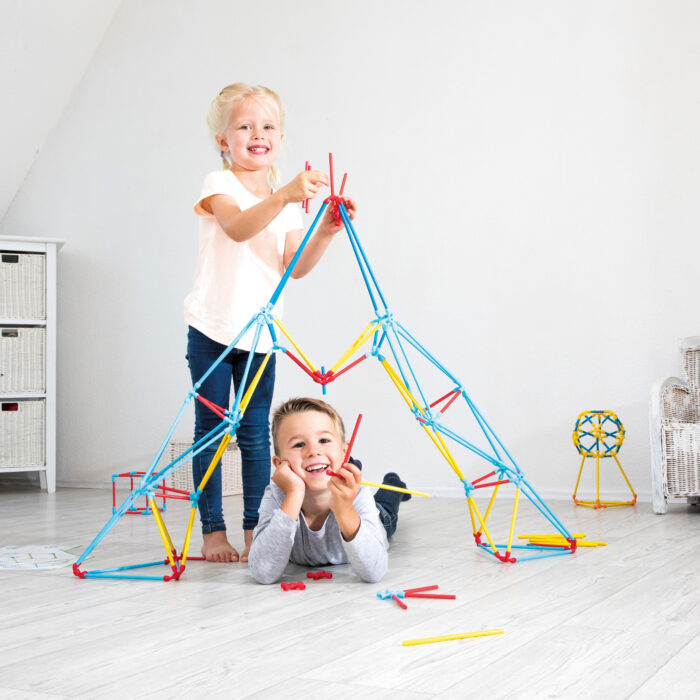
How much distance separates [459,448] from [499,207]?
0.85 metres

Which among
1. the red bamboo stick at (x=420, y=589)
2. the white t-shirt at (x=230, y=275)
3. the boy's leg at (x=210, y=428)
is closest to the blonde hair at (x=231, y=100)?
the white t-shirt at (x=230, y=275)

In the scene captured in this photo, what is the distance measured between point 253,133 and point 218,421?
64 centimetres

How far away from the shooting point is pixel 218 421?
1.99m

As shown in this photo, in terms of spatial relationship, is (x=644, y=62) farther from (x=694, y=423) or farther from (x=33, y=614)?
(x=33, y=614)

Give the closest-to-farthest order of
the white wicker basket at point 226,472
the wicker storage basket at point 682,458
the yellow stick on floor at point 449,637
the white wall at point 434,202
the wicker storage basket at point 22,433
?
the yellow stick on floor at point 449,637, the wicker storage basket at point 682,458, the white wall at point 434,202, the white wicker basket at point 226,472, the wicker storage basket at point 22,433

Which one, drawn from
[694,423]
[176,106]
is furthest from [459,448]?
[176,106]

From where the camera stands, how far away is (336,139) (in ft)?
11.1

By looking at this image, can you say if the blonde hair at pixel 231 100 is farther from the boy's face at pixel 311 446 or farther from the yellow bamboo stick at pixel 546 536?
the yellow bamboo stick at pixel 546 536

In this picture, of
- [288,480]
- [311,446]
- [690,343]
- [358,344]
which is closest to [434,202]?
[690,343]

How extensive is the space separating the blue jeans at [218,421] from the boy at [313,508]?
0.54 feet

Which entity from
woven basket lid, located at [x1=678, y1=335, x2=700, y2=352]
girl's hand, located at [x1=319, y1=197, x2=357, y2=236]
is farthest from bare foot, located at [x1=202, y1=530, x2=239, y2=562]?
woven basket lid, located at [x1=678, y1=335, x2=700, y2=352]

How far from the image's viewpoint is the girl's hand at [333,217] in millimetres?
1835

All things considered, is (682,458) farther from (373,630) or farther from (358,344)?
(373,630)

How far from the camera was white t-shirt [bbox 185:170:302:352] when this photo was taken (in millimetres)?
1915
